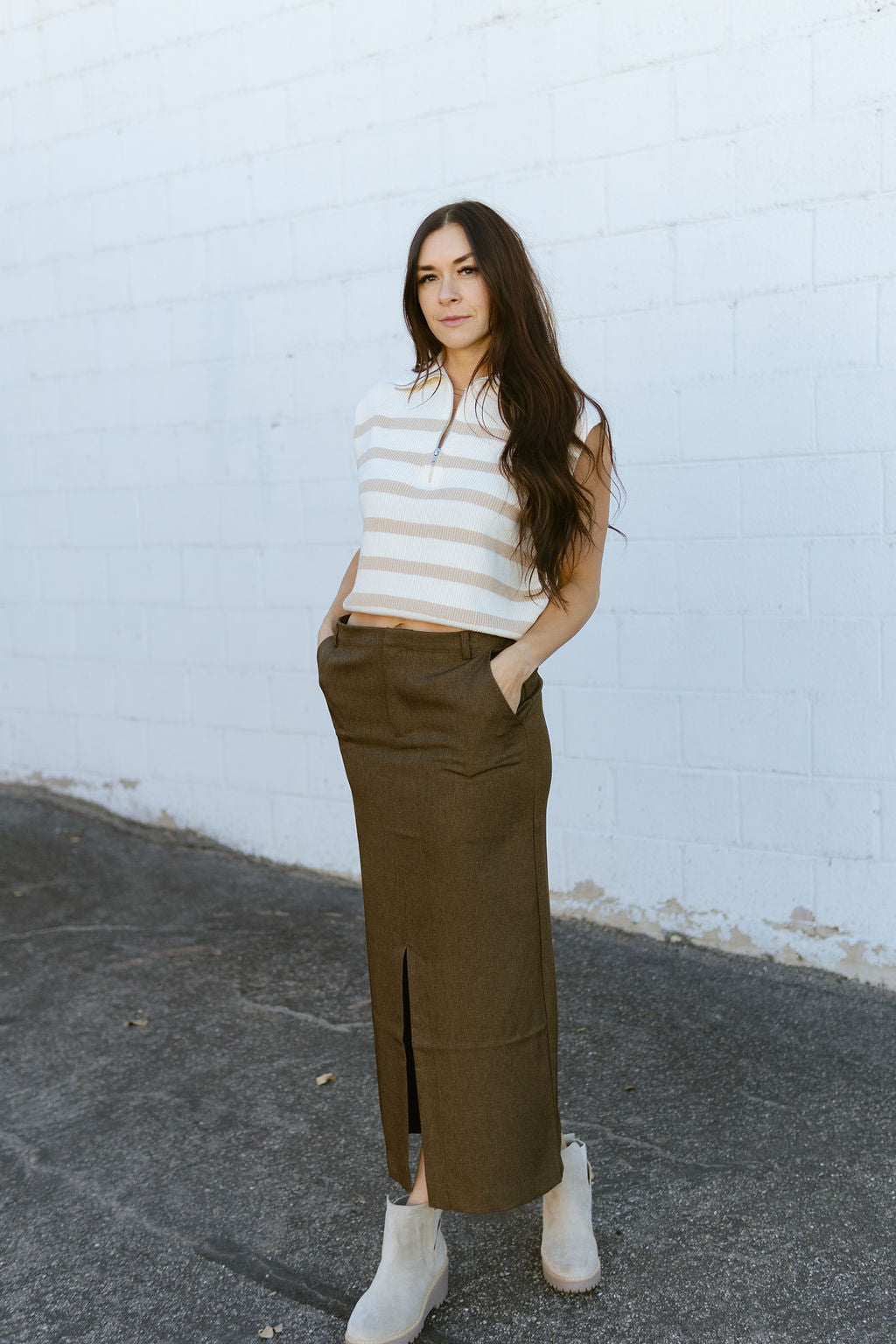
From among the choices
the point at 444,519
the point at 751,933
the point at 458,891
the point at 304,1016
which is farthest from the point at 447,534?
the point at 751,933

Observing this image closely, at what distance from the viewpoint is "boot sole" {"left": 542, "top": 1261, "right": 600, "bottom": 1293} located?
2.18 metres

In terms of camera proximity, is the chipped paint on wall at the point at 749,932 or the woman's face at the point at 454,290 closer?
the woman's face at the point at 454,290

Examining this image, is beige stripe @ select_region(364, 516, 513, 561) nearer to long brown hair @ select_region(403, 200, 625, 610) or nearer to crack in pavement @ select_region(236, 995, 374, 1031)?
long brown hair @ select_region(403, 200, 625, 610)

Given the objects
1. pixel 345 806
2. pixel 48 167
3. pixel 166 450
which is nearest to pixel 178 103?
pixel 48 167

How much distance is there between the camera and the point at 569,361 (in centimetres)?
376

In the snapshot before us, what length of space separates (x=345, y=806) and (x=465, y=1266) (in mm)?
2256

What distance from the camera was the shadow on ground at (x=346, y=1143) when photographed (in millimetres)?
2189

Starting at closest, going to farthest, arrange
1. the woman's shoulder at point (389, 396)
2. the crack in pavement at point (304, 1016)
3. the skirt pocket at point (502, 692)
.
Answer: the skirt pocket at point (502, 692) → the woman's shoulder at point (389, 396) → the crack in pavement at point (304, 1016)

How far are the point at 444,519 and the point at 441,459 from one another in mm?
101

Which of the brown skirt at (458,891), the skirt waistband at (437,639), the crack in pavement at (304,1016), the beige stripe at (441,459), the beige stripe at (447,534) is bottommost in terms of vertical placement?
the crack in pavement at (304,1016)

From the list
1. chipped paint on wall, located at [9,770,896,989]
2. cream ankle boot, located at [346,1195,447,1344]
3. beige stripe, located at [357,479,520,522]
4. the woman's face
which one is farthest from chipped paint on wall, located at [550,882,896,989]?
the woman's face

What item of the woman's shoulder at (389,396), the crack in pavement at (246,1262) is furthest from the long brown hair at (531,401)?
the crack in pavement at (246,1262)

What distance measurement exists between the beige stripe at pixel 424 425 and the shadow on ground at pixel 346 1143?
1.46 metres

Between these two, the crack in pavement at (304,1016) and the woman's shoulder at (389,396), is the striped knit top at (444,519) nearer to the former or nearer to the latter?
the woman's shoulder at (389,396)
